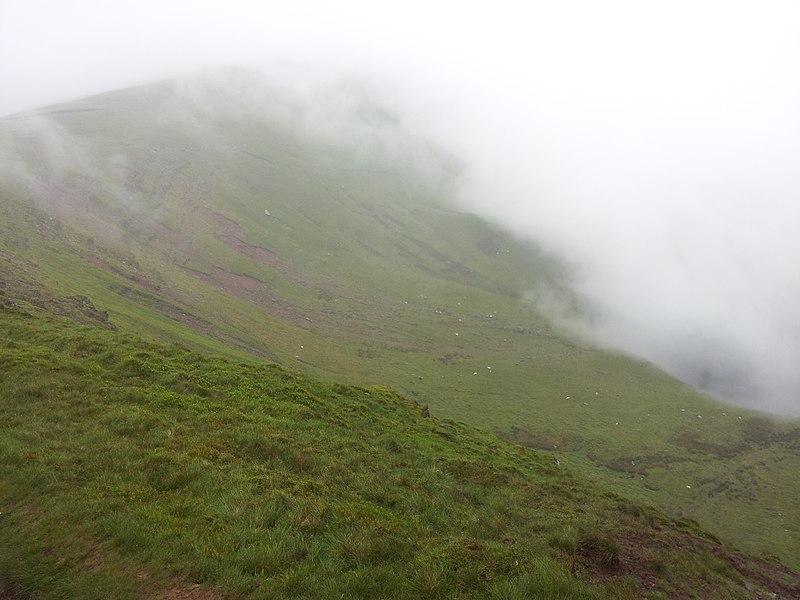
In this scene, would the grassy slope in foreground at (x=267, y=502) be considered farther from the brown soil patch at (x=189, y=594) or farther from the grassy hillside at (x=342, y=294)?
the grassy hillside at (x=342, y=294)

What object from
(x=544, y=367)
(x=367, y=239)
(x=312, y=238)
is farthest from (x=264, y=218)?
(x=544, y=367)

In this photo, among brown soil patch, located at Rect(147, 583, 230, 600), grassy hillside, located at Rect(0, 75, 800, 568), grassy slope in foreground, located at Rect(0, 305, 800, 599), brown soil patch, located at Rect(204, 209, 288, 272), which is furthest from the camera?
brown soil patch, located at Rect(204, 209, 288, 272)

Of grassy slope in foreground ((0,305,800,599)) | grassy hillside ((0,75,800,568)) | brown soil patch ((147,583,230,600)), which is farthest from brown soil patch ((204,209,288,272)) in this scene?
brown soil patch ((147,583,230,600))

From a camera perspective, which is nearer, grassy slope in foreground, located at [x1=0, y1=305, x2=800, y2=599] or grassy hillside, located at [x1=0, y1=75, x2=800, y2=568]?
grassy slope in foreground, located at [x1=0, y1=305, x2=800, y2=599]

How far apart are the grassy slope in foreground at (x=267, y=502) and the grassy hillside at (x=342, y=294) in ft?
70.3

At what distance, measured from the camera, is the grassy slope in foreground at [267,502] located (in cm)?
850

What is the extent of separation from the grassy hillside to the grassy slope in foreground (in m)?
21.4

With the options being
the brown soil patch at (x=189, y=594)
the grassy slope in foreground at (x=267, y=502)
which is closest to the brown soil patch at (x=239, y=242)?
the grassy slope in foreground at (x=267, y=502)

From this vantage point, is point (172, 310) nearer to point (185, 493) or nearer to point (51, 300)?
point (51, 300)

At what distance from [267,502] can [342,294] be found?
94.9 metres

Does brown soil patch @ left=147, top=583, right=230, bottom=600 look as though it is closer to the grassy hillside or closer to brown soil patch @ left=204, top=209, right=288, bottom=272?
the grassy hillside

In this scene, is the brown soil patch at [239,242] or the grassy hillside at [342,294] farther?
the brown soil patch at [239,242]

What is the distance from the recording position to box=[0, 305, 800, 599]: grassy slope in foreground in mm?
8500

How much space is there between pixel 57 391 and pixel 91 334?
29.0 ft
